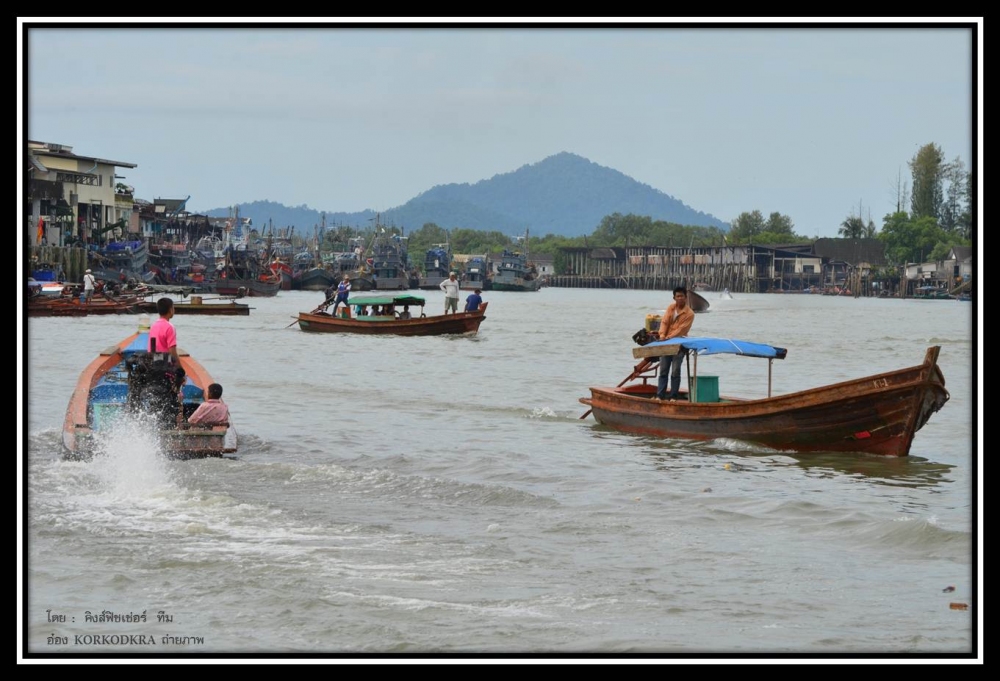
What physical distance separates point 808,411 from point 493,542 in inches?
250

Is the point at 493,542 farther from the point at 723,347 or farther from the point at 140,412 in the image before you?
the point at 723,347

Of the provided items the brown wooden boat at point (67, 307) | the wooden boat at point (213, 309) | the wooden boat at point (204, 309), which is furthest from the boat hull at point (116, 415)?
the wooden boat at point (213, 309)

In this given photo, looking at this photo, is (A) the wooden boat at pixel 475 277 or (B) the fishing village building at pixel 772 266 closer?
(A) the wooden boat at pixel 475 277

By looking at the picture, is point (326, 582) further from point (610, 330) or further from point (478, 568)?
point (610, 330)

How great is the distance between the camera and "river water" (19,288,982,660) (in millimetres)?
8016

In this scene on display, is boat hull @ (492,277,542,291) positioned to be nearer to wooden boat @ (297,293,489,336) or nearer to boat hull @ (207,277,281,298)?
boat hull @ (207,277,281,298)

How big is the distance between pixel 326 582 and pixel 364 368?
20.5 m

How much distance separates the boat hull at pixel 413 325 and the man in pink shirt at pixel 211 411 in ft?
76.8

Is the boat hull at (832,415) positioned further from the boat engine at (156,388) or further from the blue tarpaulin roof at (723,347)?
the boat engine at (156,388)

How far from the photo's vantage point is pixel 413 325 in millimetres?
37844

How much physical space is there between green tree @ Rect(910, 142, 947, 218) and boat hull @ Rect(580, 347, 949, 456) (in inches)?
4873

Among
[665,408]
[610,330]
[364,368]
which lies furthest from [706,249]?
[665,408]

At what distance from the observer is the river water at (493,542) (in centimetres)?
802

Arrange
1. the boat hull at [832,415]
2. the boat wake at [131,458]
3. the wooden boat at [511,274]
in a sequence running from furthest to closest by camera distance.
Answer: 1. the wooden boat at [511,274]
2. the boat hull at [832,415]
3. the boat wake at [131,458]
